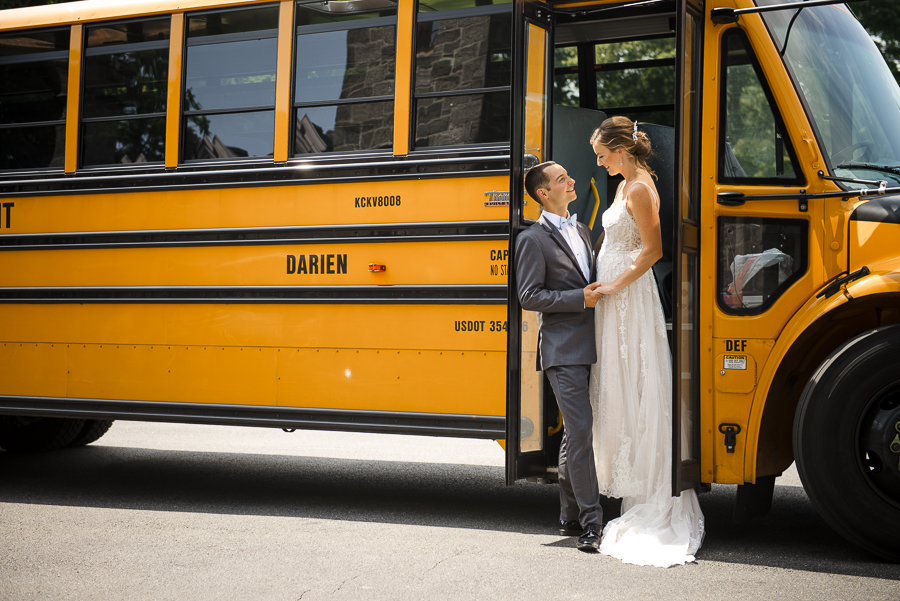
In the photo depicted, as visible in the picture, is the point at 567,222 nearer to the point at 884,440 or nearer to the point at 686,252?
the point at 686,252

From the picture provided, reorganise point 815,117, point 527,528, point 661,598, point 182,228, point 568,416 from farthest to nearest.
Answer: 1. point 182,228
2. point 527,528
3. point 568,416
4. point 815,117
5. point 661,598

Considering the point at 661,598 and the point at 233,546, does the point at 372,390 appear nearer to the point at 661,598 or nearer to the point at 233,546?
the point at 233,546

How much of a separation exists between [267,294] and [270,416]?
0.66 meters

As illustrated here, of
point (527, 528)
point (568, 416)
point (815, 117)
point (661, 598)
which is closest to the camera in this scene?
point (661, 598)

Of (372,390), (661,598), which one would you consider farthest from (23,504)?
→ (661,598)

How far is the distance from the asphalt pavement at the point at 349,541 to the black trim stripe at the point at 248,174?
5.87 ft

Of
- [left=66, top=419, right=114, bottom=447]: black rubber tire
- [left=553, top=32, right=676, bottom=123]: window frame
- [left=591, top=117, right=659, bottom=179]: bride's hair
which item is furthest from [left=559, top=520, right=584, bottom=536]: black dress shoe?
[left=66, top=419, right=114, bottom=447]: black rubber tire

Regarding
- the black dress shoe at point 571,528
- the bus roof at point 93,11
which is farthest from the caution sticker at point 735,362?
the bus roof at point 93,11

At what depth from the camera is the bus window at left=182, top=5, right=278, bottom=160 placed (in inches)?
198

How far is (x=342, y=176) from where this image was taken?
4840 mm

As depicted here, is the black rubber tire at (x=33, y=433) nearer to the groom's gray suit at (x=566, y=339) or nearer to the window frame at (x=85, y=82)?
the window frame at (x=85, y=82)

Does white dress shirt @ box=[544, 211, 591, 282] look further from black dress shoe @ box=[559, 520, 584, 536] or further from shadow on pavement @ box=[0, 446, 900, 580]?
shadow on pavement @ box=[0, 446, 900, 580]

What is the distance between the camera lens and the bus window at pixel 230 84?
16.5ft

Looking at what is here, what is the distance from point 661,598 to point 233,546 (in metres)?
1.96
